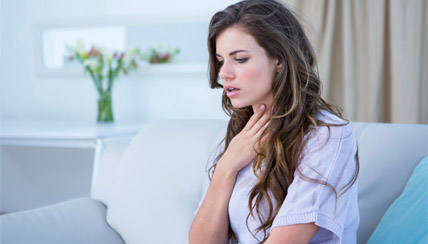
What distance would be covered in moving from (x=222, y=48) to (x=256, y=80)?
12 centimetres

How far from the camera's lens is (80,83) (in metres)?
3.23

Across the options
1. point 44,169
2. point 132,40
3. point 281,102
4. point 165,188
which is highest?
point 132,40

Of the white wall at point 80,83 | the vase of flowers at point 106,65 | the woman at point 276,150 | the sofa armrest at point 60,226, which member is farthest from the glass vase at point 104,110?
the woman at point 276,150

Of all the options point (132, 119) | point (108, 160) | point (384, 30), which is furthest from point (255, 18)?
point (132, 119)

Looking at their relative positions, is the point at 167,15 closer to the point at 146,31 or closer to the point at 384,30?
the point at 146,31

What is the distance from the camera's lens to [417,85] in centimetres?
199

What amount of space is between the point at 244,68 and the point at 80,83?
2345mm

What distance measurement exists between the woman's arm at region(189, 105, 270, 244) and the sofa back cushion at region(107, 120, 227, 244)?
A: 11.7 inches

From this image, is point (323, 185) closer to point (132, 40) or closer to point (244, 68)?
point (244, 68)

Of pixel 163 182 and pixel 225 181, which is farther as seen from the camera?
pixel 163 182

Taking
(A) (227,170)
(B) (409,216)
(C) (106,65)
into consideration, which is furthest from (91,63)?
(B) (409,216)

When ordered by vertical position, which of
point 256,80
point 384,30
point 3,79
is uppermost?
point 384,30

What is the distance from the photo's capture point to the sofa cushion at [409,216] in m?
1.15

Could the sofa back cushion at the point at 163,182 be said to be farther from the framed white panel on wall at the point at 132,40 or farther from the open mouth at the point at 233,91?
the framed white panel on wall at the point at 132,40
